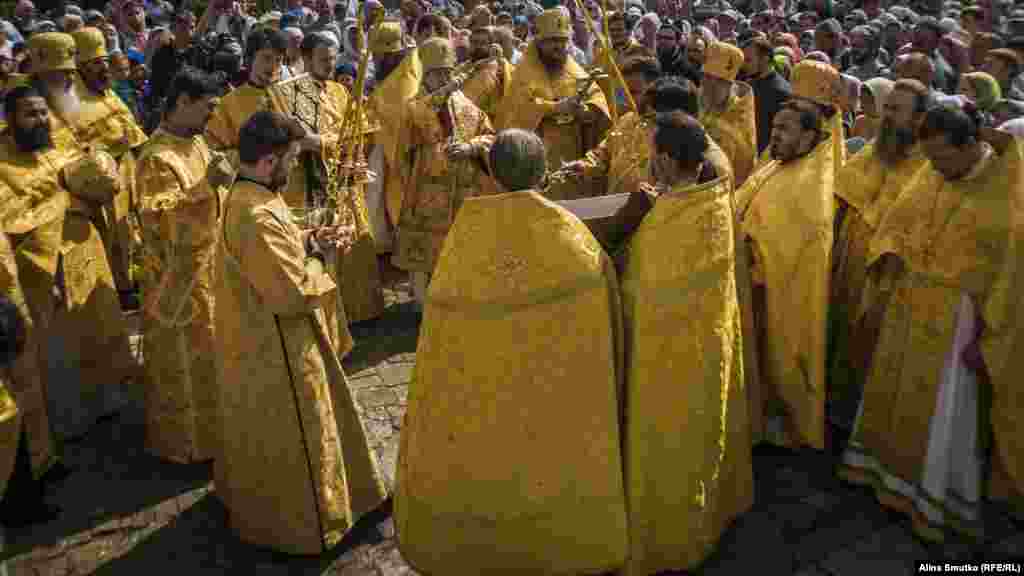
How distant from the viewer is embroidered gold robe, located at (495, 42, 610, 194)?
7703 mm

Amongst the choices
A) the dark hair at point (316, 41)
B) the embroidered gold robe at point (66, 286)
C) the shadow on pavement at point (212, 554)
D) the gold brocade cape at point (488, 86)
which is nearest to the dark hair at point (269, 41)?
the dark hair at point (316, 41)

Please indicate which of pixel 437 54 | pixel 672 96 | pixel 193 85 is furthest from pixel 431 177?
pixel 672 96

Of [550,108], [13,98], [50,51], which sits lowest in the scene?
[550,108]

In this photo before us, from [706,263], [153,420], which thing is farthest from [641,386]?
[153,420]

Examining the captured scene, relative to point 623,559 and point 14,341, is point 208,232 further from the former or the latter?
point 623,559

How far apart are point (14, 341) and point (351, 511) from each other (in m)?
1.90

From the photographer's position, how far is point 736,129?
21.6 ft

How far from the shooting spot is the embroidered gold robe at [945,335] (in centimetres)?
Answer: 428

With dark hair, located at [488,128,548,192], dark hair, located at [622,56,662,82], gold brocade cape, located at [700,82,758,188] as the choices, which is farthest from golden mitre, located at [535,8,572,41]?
dark hair, located at [488,128,548,192]

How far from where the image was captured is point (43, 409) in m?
5.06

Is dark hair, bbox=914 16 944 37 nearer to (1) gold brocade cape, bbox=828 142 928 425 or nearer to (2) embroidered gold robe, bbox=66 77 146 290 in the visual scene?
Result: (1) gold brocade cape, bbox=828 142 928 425

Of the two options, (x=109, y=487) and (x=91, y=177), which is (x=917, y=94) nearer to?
(x=91, y=177)

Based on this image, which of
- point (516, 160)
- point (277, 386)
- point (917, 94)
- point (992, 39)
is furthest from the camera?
point (992, 39)

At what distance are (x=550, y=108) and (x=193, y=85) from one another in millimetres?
3444
